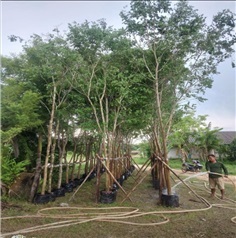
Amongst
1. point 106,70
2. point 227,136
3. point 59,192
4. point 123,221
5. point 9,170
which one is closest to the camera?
point 123,221

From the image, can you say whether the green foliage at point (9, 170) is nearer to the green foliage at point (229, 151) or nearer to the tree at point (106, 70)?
the tree at point (106, 70)

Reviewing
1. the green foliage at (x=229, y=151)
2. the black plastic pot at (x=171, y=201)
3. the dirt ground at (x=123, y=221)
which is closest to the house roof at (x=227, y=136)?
the green foliage at (x=229, y=151)

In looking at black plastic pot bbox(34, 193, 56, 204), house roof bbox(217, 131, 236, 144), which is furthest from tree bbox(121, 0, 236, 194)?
house roof bbox(217, 131, 236, 144)

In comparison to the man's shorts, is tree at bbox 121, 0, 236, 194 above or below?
above

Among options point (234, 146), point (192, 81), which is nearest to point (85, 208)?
point (192, 81)

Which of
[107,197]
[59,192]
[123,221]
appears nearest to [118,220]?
[123,221]

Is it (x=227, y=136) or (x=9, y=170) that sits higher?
(x=227, y=136)

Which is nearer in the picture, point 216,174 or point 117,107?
point 216,174

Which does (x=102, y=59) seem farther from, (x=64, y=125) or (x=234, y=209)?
(x=234, y=209)

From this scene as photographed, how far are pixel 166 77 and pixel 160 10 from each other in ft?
6.54

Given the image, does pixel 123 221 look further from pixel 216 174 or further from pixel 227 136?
pixel 227 136

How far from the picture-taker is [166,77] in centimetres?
756

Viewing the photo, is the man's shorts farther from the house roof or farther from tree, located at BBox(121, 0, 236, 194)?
the house roof

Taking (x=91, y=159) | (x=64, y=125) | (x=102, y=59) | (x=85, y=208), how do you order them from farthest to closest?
1. (x=91, y=159)
2. (x=64, y=125)
3. (x=102, y=59)
4. (x=85, y=208)
